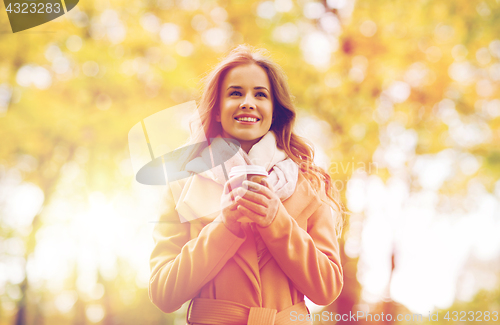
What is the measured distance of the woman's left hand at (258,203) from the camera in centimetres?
122

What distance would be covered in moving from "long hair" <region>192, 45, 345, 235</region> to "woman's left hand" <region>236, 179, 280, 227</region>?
41cm

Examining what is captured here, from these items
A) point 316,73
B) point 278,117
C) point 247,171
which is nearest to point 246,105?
point 278,117

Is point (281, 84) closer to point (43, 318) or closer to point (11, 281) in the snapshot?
point (11, 281)

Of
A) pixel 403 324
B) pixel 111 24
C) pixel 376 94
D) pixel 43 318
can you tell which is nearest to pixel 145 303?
pixel 43 318

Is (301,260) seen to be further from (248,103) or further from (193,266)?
(248,103)

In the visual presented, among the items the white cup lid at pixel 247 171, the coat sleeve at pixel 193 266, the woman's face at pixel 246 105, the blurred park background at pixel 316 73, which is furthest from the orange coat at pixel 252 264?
the blurred park background at pixel 316 73

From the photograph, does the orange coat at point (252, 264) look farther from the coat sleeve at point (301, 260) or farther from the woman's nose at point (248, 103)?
the woman's nose at point (248, 103)

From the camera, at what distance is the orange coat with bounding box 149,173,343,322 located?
1.33m

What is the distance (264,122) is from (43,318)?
10.8 meters

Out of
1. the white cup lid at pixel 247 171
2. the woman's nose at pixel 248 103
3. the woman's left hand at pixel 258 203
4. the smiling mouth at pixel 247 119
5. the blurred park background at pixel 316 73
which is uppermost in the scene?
the blurred park background at pixel 316 73

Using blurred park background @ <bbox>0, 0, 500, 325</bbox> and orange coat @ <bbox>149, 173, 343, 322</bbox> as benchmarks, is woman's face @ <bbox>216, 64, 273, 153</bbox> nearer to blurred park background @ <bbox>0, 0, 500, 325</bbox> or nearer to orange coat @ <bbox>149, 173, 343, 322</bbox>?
orange coat @ <bbox>149, 173, 343, 322</bbox>

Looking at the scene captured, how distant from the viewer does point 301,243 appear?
1.34 meters

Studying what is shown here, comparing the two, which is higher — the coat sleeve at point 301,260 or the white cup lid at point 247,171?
the white cup lid at point 247,171

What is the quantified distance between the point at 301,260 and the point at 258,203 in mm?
283
